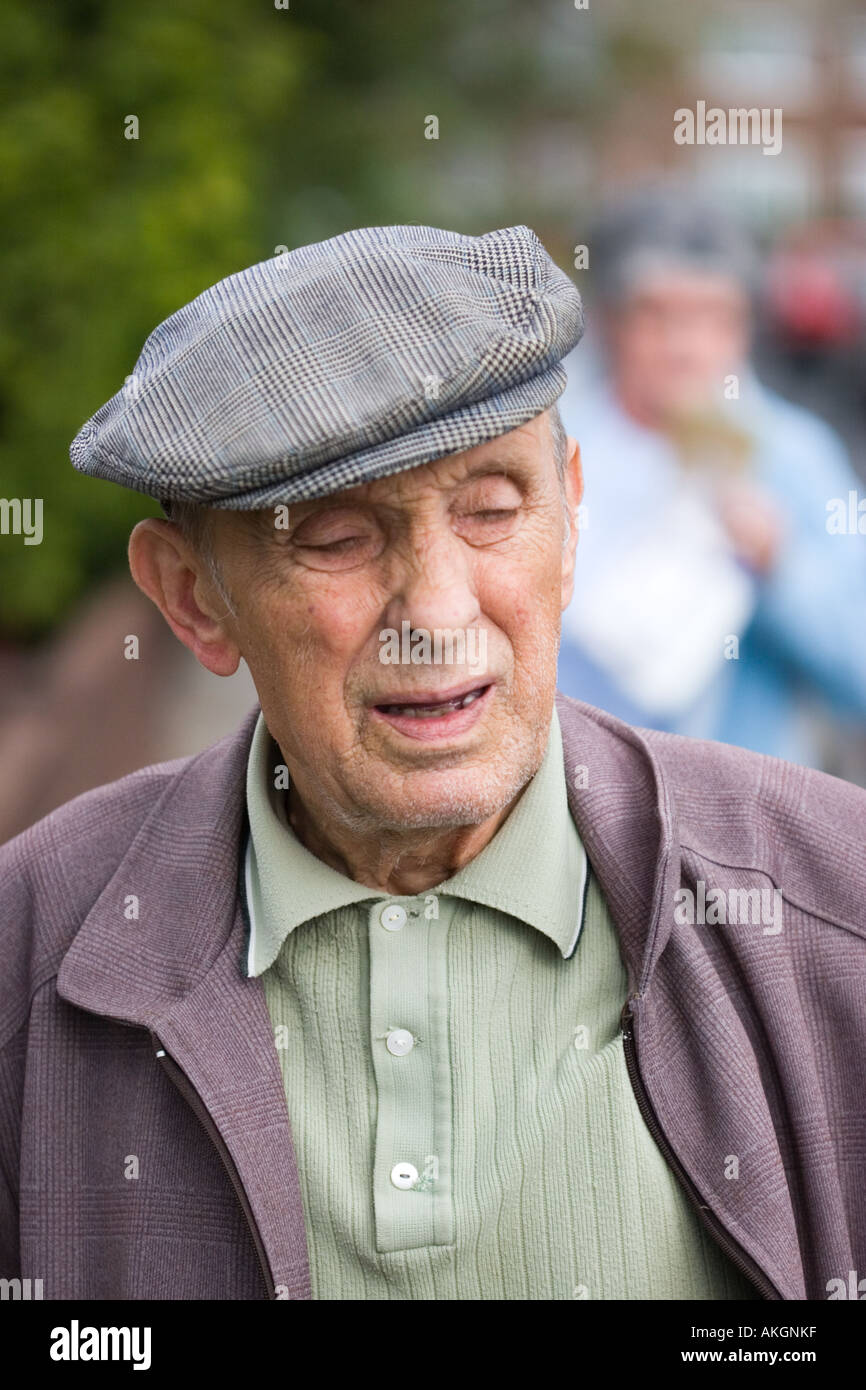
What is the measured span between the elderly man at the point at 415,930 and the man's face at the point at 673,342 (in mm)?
2245

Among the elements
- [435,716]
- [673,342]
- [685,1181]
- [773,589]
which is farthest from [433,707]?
[673,342]

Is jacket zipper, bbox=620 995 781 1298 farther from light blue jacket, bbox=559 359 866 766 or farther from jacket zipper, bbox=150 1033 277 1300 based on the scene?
light blue jacket, bbox=559 359 866 766

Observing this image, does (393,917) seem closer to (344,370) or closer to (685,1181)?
(685,1181)

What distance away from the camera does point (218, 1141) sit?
1696mm

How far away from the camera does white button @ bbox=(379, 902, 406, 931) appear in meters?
1.84

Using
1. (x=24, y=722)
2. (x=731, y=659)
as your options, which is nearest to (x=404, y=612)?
(x=731, y=659)

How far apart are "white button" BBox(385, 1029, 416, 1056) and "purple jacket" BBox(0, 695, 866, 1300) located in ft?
0.43

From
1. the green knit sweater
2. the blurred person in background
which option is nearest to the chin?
the green knit sweater

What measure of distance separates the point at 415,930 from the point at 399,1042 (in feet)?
0.45

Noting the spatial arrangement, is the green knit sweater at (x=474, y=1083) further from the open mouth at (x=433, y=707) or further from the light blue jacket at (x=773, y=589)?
the light blue jacket at (x=773, y=589)

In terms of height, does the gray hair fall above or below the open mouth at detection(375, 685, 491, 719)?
above

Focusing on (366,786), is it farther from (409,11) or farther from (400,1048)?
(409,11)

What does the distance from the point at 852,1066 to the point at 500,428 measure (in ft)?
2.71

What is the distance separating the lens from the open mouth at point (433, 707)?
170cm
